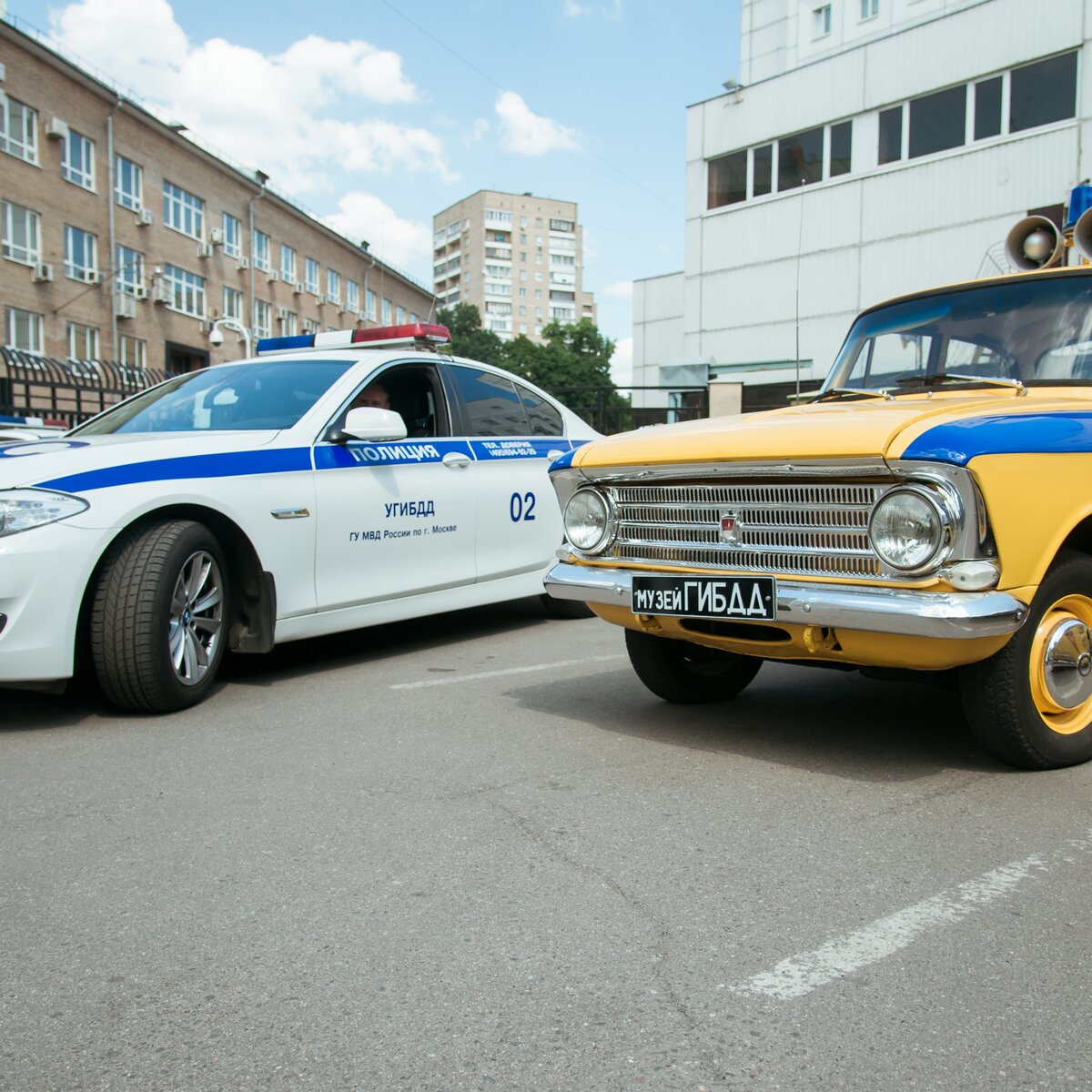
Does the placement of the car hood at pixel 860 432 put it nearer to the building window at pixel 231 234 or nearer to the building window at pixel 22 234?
the building window at pixel 22 234

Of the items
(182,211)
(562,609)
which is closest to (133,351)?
(182,211)

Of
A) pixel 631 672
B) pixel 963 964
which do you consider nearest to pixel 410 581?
pixel 631 672

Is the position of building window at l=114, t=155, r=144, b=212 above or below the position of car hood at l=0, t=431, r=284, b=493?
above

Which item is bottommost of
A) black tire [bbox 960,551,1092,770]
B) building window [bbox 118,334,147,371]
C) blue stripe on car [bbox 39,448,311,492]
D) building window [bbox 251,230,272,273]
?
black tire [bbox 960,551,1092,770]

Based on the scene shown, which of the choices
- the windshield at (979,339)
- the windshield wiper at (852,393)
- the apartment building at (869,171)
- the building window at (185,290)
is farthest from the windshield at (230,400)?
the building window at (185,290)

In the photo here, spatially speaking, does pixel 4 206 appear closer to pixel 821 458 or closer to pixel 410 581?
pixel 410 581

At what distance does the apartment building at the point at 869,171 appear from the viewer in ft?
77.7

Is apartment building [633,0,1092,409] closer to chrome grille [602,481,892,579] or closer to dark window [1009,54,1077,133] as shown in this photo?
dark window [1009,54,1077,133]

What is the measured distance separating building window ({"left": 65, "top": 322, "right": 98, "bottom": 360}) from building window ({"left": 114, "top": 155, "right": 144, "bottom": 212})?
4420 millimetres

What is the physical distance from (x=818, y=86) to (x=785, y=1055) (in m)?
29.4

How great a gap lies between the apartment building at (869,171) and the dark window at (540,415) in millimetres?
12763

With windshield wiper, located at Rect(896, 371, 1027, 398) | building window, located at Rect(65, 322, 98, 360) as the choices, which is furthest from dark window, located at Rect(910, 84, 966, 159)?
windshield wiper, located at Rect(896, 371, 1027, 398)

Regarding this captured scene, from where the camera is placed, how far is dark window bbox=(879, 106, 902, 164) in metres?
→ 26.3

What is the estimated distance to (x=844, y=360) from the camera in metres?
5.39
